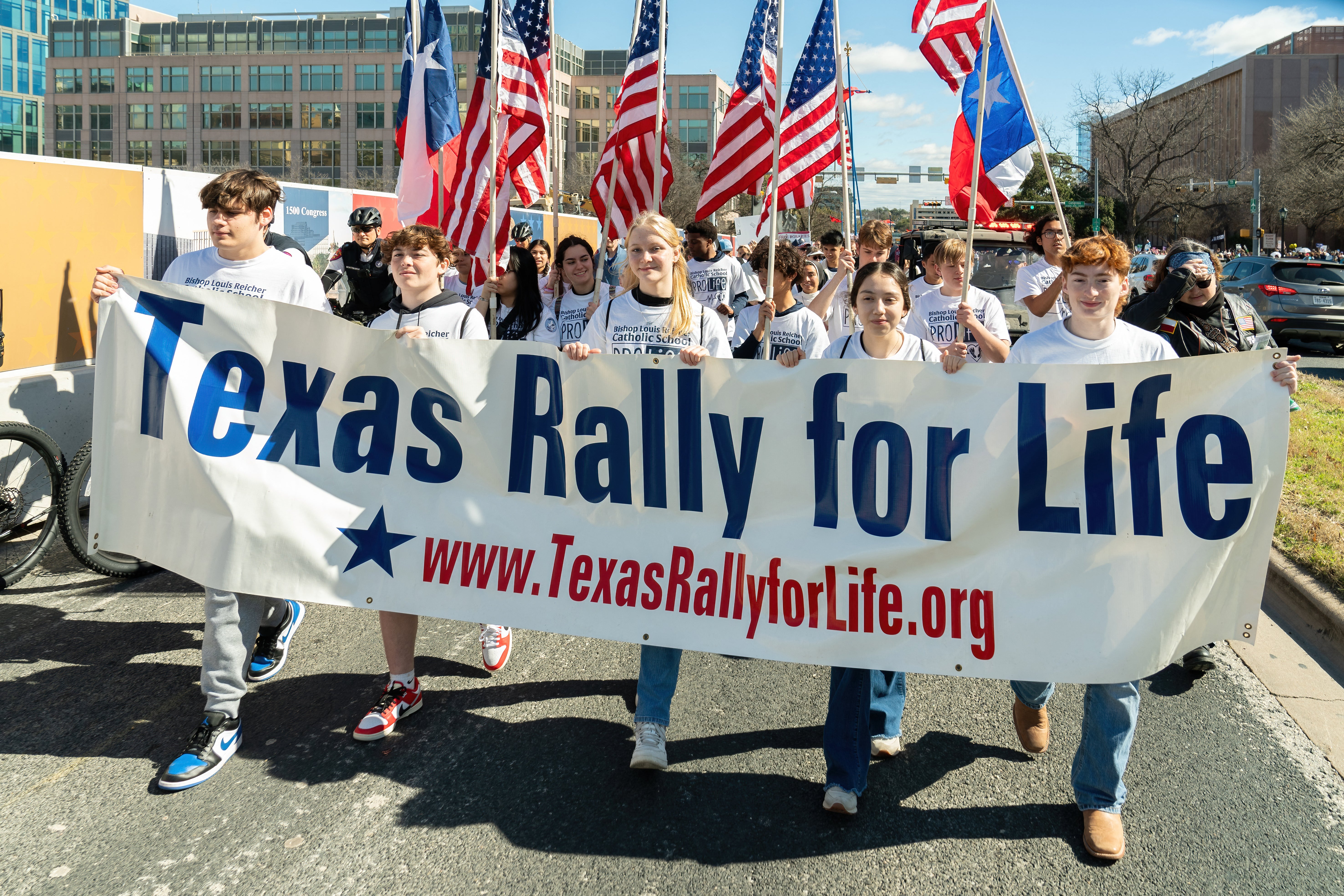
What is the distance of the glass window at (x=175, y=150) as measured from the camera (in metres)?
94.7

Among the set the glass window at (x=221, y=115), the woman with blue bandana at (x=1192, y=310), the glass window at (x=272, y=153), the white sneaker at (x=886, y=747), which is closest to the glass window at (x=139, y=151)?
the glass window at (x=221, y=115)

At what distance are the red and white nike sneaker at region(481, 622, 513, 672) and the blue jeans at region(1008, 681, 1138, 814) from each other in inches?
94.2

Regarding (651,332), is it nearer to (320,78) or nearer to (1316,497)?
(1316,497)

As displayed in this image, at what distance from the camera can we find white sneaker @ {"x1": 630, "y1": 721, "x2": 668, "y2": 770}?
12.1 feet

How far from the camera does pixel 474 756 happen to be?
384 cm

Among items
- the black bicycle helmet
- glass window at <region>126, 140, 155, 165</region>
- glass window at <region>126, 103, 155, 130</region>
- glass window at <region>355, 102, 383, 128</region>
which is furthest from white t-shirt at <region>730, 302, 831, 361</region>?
glass window at <region>126, 103, 155, 130</region>

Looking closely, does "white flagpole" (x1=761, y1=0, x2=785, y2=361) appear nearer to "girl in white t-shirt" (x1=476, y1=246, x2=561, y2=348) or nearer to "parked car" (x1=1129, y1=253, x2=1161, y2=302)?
"girl in white t-shirt" (x1=476, y1=246, x2=561, y2=348)

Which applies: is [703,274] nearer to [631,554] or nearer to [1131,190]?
[631,554]

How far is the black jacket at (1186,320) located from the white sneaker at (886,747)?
2.39m

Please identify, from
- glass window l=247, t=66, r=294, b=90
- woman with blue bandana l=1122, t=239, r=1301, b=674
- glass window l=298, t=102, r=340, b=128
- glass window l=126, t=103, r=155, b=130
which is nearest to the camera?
woman with blue bandana l=1122, t=239, r=1301, b=674

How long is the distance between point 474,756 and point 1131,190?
65215 millimetres

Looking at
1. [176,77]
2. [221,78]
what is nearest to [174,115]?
[176,77]

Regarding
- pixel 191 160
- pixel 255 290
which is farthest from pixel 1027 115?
pixel 191 160

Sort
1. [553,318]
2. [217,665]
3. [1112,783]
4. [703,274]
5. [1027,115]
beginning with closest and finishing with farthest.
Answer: [1112,783], [217,665], [1027,115], [553,318], [703,274]
